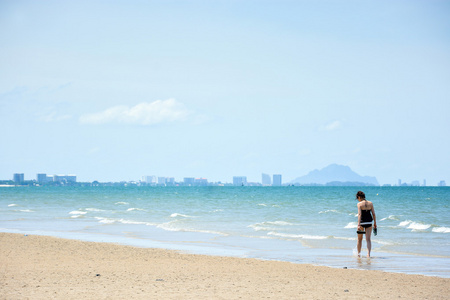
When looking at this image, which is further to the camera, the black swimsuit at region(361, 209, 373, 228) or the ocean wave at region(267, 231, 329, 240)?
the ocean wave at region(267, 231, 329, 240)

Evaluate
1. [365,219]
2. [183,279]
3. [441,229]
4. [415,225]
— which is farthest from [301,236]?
[183,279]

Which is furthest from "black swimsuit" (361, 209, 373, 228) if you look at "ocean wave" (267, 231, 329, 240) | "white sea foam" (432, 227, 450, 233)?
"white sea foam" (432, 227, 450, 233)

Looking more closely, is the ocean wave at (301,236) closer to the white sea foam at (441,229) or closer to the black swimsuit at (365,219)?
the white sea foam at (441,229)

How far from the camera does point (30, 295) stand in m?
8.73

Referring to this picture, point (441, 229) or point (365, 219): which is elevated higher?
point (365, 219)

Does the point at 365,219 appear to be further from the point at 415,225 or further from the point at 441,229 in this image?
the point at 415,225

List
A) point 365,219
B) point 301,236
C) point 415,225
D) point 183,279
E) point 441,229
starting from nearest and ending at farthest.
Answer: point 183,279
point 365,219
point 301,236
point 441,229
point 415,225

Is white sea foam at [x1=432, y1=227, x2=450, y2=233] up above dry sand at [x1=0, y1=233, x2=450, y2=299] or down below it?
below

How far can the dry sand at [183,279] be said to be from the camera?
30.2 feet

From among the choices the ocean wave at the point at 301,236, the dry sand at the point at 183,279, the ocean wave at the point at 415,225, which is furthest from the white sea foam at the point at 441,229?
the dry sand at the point at 183,279

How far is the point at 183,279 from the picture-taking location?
10898mm

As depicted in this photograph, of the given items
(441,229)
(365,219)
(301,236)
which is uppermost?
(365,219)

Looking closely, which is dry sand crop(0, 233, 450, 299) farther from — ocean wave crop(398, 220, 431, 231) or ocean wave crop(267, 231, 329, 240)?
ocean wave crop(398, 220, 431, 231)

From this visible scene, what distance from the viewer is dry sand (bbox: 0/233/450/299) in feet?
30.2
